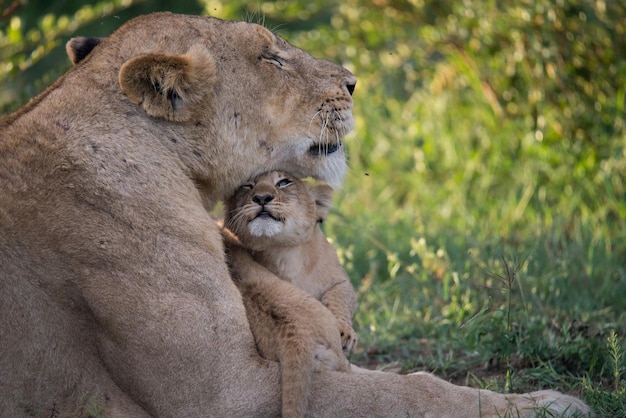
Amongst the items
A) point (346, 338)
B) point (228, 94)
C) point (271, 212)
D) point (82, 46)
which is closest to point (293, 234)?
point (271, 212)

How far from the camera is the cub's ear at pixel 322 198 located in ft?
15.9

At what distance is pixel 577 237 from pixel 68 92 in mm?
3896

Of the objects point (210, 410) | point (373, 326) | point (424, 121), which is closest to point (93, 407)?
point (210, 410)

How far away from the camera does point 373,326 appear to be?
223 inches

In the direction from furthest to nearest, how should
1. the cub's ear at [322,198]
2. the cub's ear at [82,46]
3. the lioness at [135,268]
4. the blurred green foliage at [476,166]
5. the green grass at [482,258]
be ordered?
the blurred green foliage at [476,166] < the green grass at [482,258] < the cub's ear at [322,198] < the cub's ear at [82,46] < the lioness at [135,268]

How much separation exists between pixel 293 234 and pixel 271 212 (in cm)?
19

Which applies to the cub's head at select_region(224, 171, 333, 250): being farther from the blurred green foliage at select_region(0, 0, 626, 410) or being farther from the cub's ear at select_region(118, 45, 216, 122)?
the blurred green foliage at select_region(0, 0, 626, 410)

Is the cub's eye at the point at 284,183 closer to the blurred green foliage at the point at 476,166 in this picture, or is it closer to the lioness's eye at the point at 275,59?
the lioness's eye at the point at 275,59

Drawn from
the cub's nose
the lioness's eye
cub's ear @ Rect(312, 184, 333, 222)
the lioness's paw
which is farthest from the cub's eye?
the lioness's paw

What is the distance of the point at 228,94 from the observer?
169 inches

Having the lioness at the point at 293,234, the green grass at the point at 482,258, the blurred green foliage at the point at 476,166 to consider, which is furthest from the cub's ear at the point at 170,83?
the green grass at the point at 482,258

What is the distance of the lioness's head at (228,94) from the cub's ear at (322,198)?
0.62 ft

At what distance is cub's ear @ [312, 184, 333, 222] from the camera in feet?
15.9

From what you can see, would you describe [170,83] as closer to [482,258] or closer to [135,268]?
[135,268]
